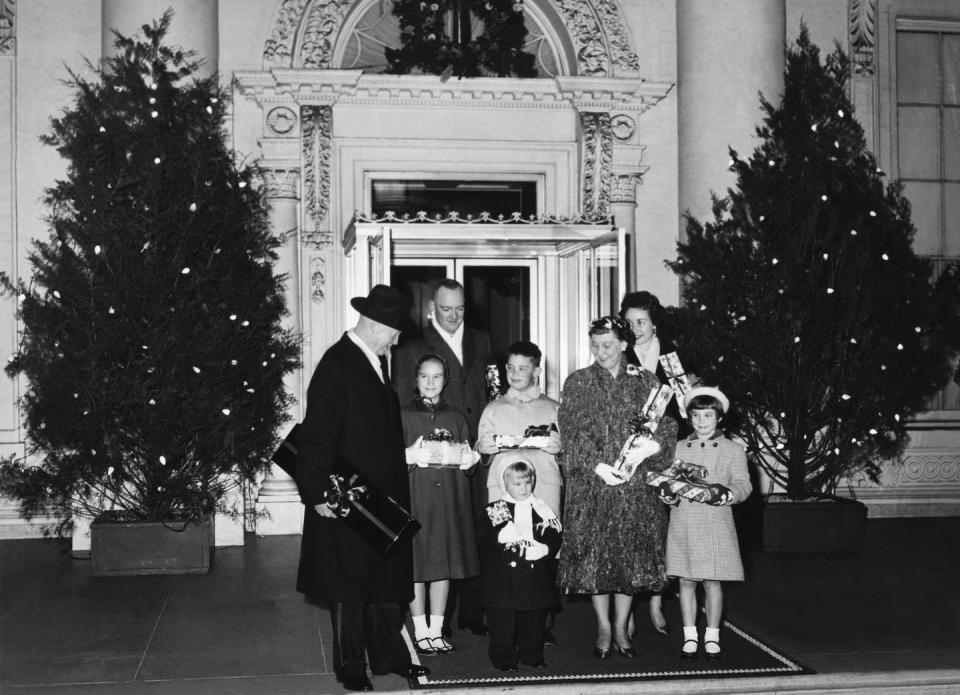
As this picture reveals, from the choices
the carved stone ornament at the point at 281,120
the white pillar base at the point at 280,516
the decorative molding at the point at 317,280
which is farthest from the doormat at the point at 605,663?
the carved stone ornament at the point at 281,120

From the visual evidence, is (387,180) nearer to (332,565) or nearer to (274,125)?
(274,125)

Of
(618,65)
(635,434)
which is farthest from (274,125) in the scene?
(635,434)

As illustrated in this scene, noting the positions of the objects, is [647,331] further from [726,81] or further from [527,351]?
[726,81]

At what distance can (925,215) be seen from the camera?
10.5 m

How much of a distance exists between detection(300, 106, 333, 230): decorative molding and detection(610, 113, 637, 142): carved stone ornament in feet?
8.59

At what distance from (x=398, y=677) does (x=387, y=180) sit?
586 centimetres

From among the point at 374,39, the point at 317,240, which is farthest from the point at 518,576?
the point at 374,39

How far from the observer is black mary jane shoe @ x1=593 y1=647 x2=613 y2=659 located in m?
5.26

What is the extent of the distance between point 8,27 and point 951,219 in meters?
8.96

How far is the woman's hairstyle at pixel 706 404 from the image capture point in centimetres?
537

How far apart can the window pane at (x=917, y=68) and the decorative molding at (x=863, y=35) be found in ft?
1.25

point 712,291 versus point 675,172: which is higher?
point 675,172

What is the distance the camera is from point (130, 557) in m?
7.54

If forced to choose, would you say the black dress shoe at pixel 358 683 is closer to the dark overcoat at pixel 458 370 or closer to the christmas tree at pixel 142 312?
the dark overcoat at pixel 458 370
